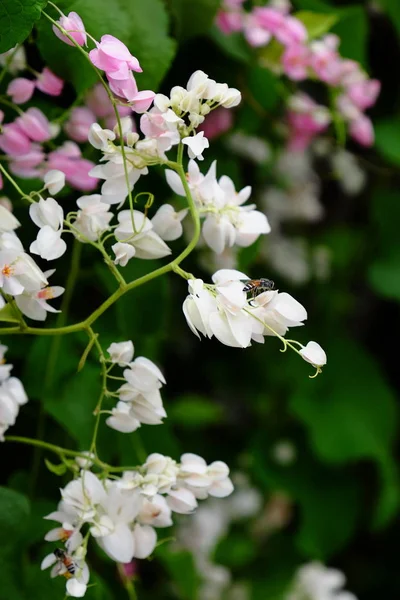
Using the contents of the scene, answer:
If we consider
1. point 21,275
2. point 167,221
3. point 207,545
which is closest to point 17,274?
point 21,275

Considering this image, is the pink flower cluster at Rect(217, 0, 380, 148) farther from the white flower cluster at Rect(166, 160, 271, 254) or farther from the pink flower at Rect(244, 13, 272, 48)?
the white flower cluster at Rect(166, 160, 271, 254)

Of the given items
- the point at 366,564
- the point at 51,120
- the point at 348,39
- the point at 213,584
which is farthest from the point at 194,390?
the point at 51,120

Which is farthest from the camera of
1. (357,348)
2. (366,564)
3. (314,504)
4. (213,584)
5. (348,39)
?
(366,564)

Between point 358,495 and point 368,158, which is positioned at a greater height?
point 368,158

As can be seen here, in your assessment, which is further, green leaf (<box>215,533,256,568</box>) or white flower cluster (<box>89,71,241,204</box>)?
green leaf (<box>215,533,256,568</box>)

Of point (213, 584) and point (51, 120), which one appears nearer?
point (51, 120)

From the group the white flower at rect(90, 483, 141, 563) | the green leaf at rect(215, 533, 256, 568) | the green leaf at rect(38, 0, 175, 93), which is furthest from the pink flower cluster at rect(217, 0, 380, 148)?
the green leaf at rect(215, 533, 256, 568)

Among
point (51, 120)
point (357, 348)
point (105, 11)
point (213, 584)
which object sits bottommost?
point (213, 584)

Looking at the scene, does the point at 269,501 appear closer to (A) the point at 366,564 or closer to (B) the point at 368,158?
(A) the point at 366,564
